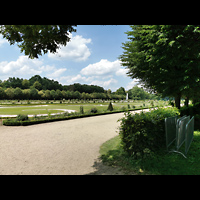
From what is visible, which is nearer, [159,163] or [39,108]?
→ [159,163]

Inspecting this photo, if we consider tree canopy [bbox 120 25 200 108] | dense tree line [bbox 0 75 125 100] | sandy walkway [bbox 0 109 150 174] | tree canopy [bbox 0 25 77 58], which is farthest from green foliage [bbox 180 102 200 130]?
dense tree line [bbox 0 75 125 100]

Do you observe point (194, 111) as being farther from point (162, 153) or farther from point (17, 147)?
point (17, 147)

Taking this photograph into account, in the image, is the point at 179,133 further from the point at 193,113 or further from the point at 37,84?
the point at 37,84

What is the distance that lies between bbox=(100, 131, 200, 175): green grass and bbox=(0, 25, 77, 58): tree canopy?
15.0 ft

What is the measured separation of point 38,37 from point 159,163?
556cm

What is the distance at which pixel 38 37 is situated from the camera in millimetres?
3609

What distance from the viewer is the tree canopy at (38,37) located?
3.49 meters

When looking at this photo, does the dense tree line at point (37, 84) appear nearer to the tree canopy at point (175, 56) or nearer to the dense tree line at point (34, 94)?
the dense tree line at point (34, 94)

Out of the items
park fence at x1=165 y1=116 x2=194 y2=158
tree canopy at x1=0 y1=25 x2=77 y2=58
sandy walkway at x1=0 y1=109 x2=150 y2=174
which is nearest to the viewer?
tree canopy at x1=0 y1=25 x2=77 y2=58

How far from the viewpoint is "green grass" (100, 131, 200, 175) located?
4.04 metres

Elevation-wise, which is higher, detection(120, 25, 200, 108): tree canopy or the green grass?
detection(120, 25, 200, 108): tree canopy

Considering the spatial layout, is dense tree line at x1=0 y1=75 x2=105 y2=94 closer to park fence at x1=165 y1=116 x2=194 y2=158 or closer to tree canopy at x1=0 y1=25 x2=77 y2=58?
tree canopy at x1=0 y1=25 x2=77 y2=58

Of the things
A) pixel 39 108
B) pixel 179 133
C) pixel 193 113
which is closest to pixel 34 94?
pixel 39 108

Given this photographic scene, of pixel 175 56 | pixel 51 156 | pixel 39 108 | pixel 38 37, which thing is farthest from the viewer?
pixel 39 108
